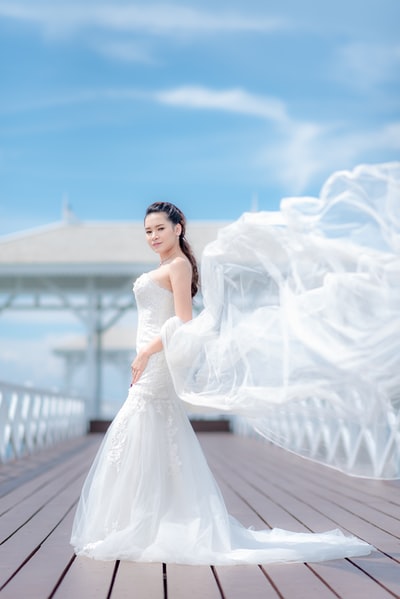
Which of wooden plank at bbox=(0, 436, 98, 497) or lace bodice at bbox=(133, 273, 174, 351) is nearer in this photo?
lace bodice at bbox=(133, 273, 174, 351)

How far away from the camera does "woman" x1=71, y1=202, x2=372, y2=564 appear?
170 inches

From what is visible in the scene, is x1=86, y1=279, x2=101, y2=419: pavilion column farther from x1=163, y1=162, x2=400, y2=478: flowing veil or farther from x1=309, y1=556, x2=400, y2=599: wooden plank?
x1=309, y1=556, x2=400, y2=599: wooden plank

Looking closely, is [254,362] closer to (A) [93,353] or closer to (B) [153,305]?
(B) [153,305]

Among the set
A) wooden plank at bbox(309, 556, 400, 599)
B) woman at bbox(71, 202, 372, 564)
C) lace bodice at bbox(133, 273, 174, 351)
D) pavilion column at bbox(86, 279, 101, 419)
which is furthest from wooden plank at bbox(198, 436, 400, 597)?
pavilion column at bbox(86, 279, 101, 419)

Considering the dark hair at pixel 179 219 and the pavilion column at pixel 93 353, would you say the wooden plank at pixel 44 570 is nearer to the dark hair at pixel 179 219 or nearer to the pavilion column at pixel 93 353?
the dark hair at pixel 179 219

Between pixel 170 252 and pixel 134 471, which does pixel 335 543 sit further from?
pixel 170 252

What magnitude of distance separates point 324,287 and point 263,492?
11.9 ft

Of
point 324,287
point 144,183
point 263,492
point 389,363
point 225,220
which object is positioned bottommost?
point 263,492

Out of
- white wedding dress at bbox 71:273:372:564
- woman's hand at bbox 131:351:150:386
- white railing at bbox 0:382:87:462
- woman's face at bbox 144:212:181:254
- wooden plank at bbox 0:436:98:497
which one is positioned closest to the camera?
white wedding dress at bbox 71:273:372:564

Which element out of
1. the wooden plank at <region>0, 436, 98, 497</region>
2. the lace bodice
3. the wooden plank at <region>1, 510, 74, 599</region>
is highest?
the lace bodice

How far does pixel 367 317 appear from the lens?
411cm

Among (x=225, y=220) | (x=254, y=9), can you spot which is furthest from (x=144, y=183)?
(x=225, y=220)

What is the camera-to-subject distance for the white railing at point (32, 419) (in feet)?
Answer: 34.1

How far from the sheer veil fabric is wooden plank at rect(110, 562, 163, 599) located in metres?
0.11
